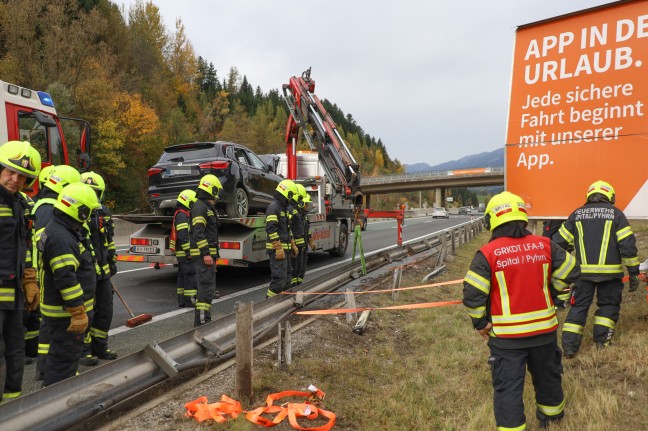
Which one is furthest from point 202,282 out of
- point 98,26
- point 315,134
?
point 98,26

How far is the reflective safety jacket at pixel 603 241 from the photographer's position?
4.41 m

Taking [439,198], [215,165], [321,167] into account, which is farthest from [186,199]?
[439,198]

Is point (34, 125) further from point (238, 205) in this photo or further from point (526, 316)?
point (526, 316)

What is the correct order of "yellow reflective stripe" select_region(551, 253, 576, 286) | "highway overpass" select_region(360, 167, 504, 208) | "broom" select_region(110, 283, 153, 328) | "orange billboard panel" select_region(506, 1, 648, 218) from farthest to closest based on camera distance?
"highway overpass" select_region(360, 167, 504, 208)
"broom" select_region(110, 283, 153, 328)
"orange billboard panel" select_region(506, 1, 648, 218)
"yellow reflective stripe" select_region(551, 253, 576, 286)

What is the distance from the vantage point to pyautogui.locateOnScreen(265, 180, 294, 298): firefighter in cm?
635

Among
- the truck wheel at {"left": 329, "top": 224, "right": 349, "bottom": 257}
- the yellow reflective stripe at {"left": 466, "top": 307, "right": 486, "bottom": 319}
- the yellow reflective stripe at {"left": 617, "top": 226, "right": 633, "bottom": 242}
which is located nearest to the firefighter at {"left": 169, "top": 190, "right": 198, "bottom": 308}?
the yellow reflective stripe at {"left": 466, "top": 307, "right": 486, "bottom": 319}

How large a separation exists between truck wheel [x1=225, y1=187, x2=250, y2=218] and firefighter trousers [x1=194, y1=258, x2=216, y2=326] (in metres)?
2.41

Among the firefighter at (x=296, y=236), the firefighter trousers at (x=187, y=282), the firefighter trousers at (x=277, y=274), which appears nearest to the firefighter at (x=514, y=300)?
the firefighter trousers at (x=277, y=274)

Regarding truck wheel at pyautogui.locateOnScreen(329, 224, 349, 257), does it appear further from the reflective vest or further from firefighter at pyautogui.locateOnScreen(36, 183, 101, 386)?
the reflective vest

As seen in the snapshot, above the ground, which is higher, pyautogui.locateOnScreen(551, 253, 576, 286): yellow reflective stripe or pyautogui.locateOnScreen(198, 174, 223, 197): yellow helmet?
pyautogui.locateOnScreen(198, 174, 223, 197): yellow helmet

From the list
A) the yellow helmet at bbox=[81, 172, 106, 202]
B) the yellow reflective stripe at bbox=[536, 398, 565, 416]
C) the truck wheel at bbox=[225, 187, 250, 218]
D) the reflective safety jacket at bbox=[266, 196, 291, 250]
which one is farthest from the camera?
the truck wheel at bbox=[225, 187, 250, 218]

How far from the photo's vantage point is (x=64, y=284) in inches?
125

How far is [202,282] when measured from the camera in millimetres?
5660

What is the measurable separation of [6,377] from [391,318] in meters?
A: 4.47
